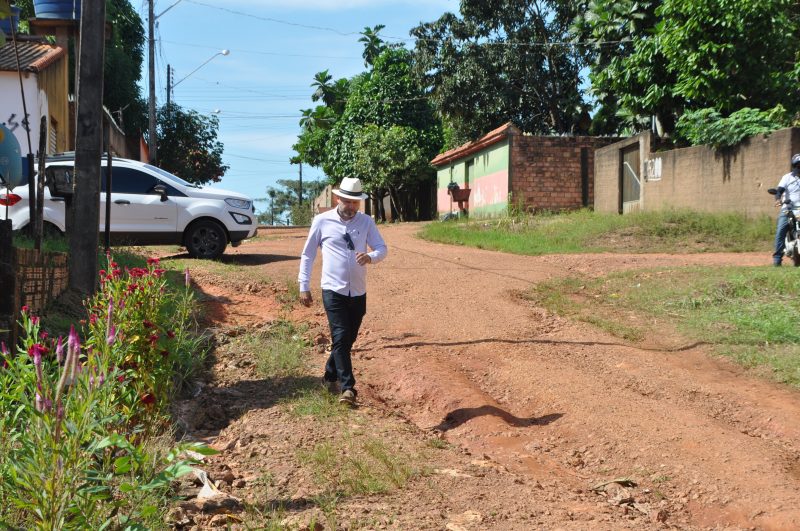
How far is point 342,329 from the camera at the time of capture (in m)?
→ 6.42

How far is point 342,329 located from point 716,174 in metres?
13.1

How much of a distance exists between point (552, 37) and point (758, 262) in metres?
18.2

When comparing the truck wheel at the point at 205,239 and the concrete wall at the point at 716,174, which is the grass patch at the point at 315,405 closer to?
the truck wheel at the point at 205,239

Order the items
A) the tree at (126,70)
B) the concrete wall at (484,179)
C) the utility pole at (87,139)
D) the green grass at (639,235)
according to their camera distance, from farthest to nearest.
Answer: the tree at (126,70), the concrete wall at (484,179), the green grass at (639,235), the utility pole at (87,139)

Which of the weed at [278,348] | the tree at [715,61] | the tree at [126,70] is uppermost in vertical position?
the tree at [126,70]

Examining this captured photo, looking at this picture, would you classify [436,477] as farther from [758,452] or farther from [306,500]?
[758,452]

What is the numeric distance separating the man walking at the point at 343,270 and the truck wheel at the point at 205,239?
707 cm

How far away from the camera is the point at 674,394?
6.59m

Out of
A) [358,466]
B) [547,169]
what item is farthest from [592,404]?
[547,169]

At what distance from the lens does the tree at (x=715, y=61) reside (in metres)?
18.3

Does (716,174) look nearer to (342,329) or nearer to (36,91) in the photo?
(342,329)

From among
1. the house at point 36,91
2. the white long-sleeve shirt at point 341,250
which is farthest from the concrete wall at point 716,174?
the house at point 36,91

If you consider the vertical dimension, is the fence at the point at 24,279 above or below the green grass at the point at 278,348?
above

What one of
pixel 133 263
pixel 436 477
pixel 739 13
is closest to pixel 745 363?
pixel 436 477
